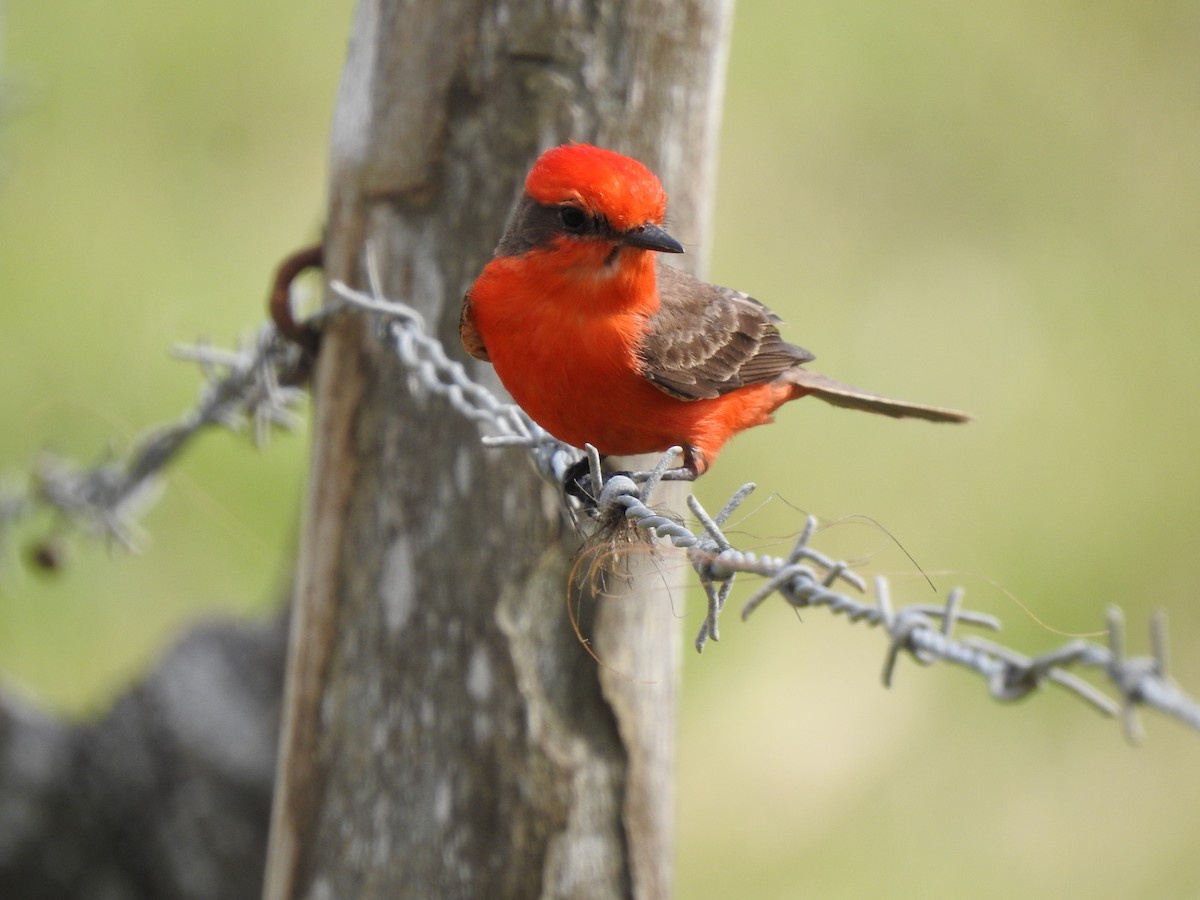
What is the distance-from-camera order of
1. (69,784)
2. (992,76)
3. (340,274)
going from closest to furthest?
(340,274)
(69,784)
(992,76)

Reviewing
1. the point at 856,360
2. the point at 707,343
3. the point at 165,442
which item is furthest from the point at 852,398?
the point at 856,360

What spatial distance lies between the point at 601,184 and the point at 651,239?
0.46ft

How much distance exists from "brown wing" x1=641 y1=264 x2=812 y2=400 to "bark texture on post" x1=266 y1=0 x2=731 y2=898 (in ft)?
0.68

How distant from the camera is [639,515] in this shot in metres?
2.10

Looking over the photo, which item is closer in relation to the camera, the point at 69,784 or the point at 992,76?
the point at 69,784

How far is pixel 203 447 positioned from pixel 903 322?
366 centimetres

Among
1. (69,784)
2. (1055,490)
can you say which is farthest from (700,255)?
(1055,490)

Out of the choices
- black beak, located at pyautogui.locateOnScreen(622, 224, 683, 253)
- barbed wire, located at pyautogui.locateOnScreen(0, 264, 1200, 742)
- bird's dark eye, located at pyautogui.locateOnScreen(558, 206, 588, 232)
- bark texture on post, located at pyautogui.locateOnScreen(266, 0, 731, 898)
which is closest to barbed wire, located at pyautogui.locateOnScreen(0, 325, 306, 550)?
barbed wire, located at pyautogui.locateOnScreen(0, 264, 1200, 742)

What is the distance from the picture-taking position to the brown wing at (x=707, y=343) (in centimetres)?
286

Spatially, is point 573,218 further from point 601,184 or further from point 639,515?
point 639,515

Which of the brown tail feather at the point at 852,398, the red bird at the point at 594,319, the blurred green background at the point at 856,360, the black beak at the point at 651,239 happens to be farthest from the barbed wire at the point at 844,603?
the blurred green background at the point at 856,360

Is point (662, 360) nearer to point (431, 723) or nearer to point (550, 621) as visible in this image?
point (550, 621)

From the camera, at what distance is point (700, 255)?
10.3 feet

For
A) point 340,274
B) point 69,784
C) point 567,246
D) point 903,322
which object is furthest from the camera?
point 903,322
